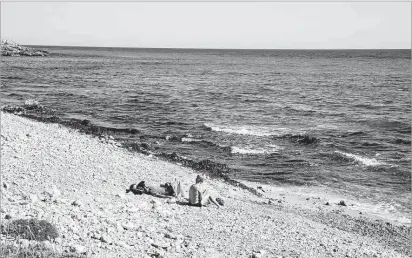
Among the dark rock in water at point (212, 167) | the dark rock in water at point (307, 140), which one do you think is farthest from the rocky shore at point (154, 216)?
the dark rock in water at point (307, 140)

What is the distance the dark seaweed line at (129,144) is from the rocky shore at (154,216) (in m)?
1.82

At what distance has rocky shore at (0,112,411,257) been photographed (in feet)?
38.4

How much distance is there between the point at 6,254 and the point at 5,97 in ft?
139

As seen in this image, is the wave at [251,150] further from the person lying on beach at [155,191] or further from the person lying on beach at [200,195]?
the person lying on beach at [200,195]

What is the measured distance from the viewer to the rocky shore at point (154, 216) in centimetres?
1170

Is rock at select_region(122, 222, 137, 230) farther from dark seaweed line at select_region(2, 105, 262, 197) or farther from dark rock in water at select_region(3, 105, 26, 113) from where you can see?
dark rock in water at select_region(3, 105, 26, 113)

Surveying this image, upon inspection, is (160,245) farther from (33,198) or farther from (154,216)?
(33,198)

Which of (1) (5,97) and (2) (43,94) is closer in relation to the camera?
(1) (5,97)

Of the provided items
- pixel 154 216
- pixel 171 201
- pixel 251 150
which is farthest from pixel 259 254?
pixel 251 150

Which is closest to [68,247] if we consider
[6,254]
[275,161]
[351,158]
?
[6,254]

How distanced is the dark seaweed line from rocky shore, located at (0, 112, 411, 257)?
5.97 ft

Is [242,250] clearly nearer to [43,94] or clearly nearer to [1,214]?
[1,214]

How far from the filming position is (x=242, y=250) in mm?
12102

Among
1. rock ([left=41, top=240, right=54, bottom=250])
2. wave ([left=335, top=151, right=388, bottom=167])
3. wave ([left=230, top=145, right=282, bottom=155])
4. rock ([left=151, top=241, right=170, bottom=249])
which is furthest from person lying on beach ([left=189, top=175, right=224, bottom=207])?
wave ([left=335, top=151, right=388, bottom=167])
